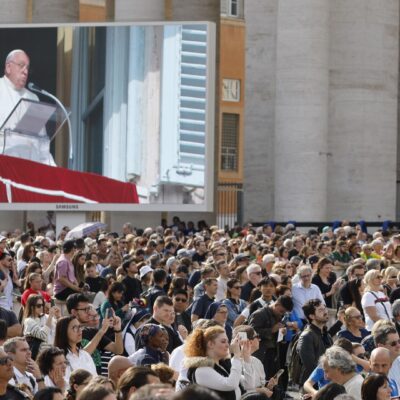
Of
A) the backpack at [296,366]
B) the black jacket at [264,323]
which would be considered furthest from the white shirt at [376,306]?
the backpack at [296,366]

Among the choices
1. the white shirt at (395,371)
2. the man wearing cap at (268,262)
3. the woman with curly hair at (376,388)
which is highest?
the man wearing cap at (268,262)

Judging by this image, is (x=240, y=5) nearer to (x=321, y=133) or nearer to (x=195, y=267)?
(x=321, y=133)

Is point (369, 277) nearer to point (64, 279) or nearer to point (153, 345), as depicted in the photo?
point (64, 279)

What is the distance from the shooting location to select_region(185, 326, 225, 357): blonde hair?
1404cm

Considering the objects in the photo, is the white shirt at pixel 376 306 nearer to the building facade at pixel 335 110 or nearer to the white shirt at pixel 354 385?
the white shirt at pixel 354 385

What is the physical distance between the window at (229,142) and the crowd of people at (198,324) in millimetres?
39694

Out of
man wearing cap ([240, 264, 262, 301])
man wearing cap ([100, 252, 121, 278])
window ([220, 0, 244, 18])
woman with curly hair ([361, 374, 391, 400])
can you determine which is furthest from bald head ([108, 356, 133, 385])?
window ([220, 0, 244, 18])

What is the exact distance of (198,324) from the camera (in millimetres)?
15008

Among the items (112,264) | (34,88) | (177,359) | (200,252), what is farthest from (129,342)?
(34,88)

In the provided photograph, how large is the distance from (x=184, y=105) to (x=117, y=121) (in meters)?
2.04

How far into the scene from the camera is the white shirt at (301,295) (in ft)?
72.7

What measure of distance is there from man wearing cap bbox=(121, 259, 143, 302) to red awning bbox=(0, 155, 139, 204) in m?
20.0

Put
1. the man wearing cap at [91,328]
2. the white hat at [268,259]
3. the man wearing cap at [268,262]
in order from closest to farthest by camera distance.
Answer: the man wearing cap at [91,328] < the man wearing cap at [268,262] < the white hat at [268,259]

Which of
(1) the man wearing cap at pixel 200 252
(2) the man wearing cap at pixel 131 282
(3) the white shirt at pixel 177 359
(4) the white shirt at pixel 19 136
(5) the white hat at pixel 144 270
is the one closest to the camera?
(3) the white shirt at pixel 177 359
